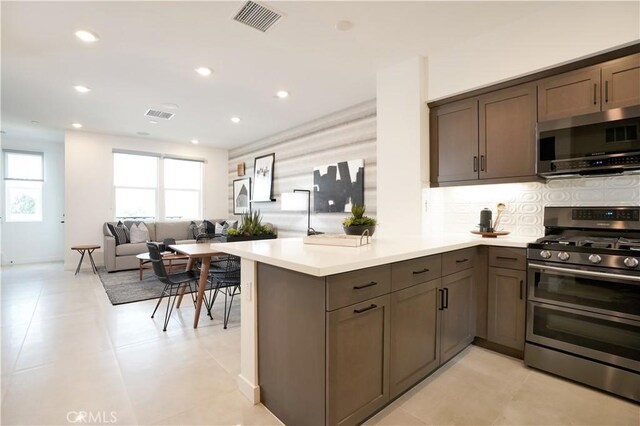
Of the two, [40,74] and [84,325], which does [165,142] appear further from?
[84,325]

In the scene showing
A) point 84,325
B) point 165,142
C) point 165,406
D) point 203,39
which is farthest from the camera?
point 165,142

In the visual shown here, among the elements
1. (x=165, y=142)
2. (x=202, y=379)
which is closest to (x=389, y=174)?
(x=202, y=379)

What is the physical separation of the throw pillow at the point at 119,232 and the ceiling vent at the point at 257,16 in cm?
509

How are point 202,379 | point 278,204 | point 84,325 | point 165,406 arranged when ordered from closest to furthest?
1. point 165,406
2. point 202,379
3. point 84,325
4. point 278,204

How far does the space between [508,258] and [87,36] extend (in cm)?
408

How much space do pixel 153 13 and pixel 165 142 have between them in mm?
5248

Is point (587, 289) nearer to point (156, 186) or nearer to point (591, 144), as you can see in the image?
point (591, 144)

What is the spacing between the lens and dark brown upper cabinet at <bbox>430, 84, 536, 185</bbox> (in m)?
2.60

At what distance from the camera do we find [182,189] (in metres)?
7.48

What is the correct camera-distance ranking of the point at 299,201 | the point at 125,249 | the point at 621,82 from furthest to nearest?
the point at 125,249 < the point at 299,201 < the point at 621,82

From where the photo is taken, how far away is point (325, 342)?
1415mm

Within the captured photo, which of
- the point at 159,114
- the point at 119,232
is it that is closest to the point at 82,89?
the point at 159,114

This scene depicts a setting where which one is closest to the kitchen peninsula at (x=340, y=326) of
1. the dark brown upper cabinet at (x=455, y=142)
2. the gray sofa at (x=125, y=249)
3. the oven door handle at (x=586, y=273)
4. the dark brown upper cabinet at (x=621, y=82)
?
the oven door handle at (x=586, y=273)

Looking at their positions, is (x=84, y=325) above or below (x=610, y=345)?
below
